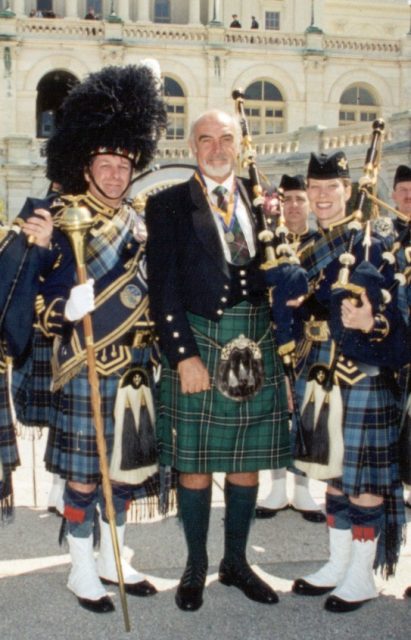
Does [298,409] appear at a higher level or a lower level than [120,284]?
lower

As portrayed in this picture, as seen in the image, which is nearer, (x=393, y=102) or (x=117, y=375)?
(x=117, y=375)

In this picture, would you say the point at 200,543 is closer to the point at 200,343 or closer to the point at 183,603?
the point at 183,603

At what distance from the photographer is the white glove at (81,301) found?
340 cm

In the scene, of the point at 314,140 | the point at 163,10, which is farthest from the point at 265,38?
the point at 314,140

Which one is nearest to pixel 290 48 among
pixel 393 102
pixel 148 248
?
pixel 393 102

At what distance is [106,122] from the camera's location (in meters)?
3.89

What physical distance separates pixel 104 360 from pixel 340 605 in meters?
1.61

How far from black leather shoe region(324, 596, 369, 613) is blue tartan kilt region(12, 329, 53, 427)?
2.02 metres

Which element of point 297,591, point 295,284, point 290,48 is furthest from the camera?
point 290,48

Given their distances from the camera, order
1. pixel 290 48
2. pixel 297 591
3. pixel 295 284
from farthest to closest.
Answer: pixel 290 48
pixel 297 591
pixel 295 284

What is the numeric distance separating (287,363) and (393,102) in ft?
99.5

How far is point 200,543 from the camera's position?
3756mm

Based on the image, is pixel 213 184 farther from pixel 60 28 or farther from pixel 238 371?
pixel 60 28

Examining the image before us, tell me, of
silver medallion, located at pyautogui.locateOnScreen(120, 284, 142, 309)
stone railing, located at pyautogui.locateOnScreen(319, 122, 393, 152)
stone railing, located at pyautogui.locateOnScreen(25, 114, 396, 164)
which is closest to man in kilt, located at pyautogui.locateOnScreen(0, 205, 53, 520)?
silver medallion, located at pyautogui.locateOnScreen(120, 284, 142, 309)
